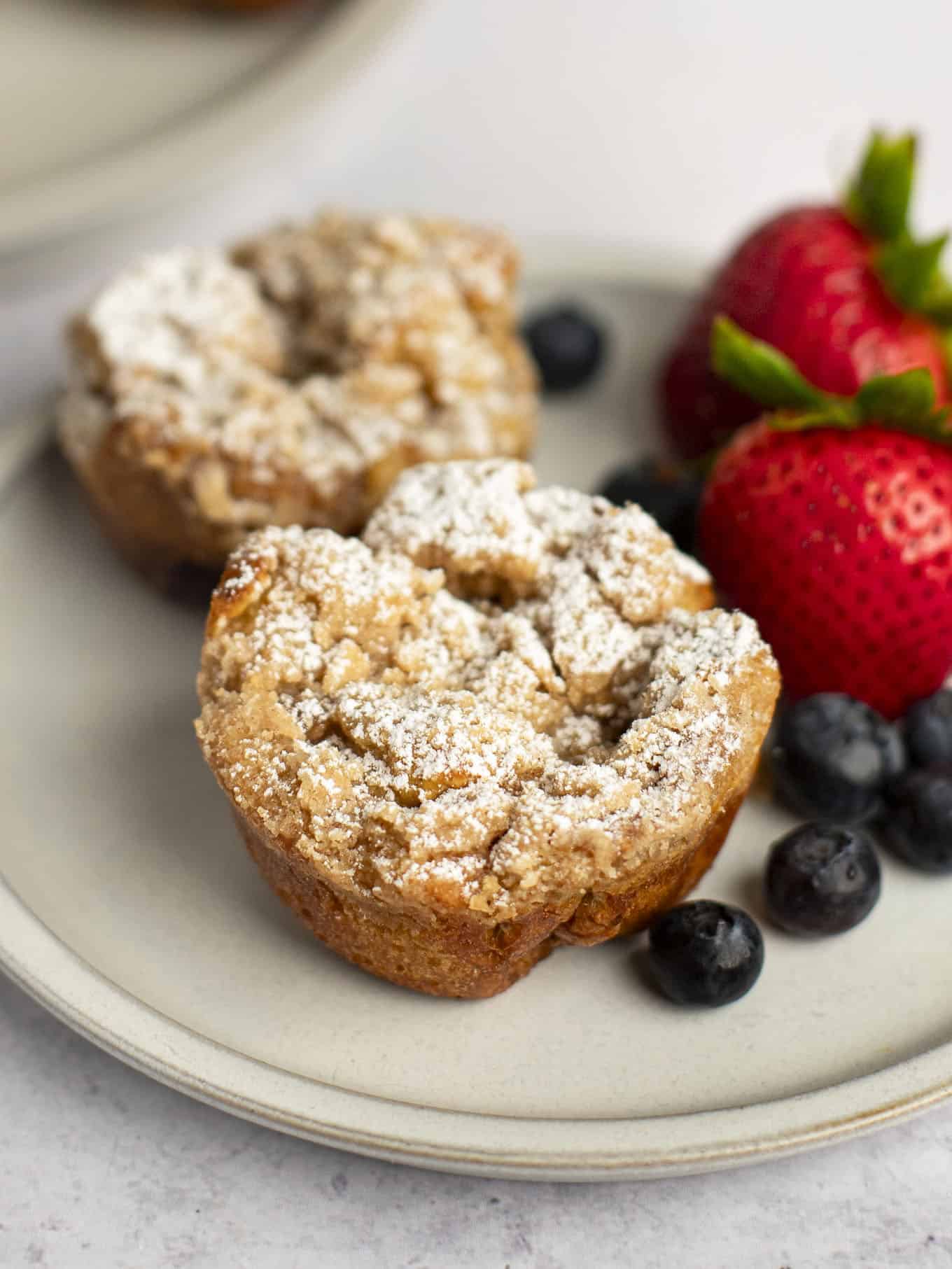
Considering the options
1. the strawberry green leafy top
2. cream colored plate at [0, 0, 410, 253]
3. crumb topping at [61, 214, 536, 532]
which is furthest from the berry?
Result: cream colored plate at [0, 0, 410, 253]

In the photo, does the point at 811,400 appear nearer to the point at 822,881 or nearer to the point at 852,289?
the point at 852,289

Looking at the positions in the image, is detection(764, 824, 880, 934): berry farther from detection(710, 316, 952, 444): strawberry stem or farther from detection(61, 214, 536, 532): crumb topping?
detection(61, 214, 536, 532): crumb topping

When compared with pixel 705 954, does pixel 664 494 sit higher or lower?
higher

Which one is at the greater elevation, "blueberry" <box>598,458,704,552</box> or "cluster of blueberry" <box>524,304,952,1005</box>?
"blueberry" <box>598,458,704,552</box>

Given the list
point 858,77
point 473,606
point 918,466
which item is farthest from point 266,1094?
point 858,77

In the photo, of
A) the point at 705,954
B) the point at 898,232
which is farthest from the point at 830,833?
the point at 898,232

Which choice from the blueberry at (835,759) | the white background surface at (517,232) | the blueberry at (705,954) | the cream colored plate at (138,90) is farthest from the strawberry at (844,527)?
the cream colored plate at (138,90)

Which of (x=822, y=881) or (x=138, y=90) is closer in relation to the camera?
(x=822, y=881)

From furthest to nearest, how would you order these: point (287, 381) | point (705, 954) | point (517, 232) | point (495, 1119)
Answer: point (517, 232)
point (287, 381)
point (705, 954)
point (495, 1119)
